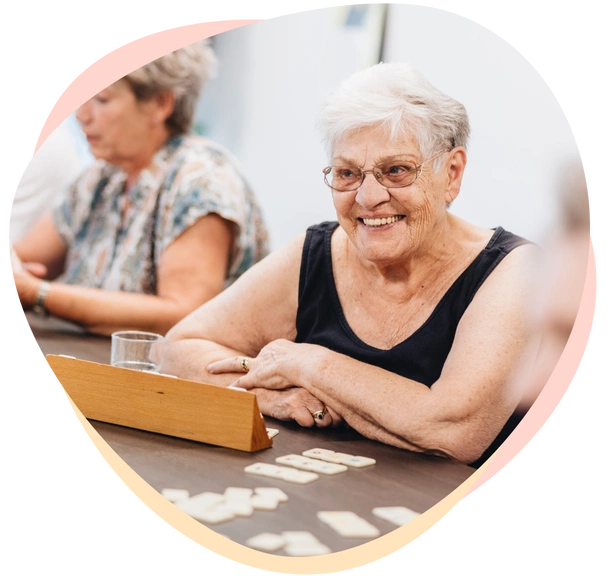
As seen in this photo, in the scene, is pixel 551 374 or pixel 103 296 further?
pixel 103 296

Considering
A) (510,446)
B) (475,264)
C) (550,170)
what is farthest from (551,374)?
(550,170)

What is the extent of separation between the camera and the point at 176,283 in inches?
91.7

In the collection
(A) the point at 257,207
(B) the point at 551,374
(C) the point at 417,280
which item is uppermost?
(A) the point at 257,207

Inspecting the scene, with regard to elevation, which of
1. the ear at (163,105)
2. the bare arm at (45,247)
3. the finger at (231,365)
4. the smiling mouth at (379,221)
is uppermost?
the ear at (163,105)

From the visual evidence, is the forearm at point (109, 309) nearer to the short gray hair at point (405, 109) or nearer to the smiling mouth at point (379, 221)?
the smiling mouth at point (379, 221)

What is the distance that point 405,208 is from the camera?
6.30 ft

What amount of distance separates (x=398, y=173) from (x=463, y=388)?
0.52 meters

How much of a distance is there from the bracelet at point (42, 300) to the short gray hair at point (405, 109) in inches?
40.5

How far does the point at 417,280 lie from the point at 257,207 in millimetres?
533

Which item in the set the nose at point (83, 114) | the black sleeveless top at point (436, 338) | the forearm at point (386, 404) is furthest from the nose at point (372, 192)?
the nose at point (83, 114)

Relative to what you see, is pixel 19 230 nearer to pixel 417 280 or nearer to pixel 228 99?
pixel 228 99

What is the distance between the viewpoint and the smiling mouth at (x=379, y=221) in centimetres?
194

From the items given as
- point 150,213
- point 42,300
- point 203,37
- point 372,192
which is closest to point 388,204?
point 372,192

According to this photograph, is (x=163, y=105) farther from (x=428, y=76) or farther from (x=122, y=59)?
(x=428, y=76)
